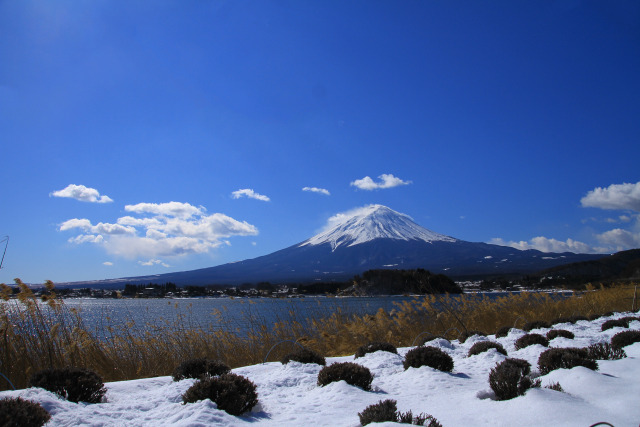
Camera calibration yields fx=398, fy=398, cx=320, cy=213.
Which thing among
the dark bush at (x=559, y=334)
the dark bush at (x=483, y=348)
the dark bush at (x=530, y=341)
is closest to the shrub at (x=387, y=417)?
the dark bush at (x=483, y=348)

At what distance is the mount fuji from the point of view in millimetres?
106438

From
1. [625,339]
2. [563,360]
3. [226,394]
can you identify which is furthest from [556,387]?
[625,339]

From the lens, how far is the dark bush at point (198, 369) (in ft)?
13.5

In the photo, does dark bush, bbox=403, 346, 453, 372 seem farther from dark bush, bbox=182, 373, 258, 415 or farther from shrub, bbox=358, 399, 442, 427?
dark bush, bbox=182, 373, 258, 415

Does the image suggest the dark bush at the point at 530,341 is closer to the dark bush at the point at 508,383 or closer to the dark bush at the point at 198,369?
the dark bush at the point at 508,383

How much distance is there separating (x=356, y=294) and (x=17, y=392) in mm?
7342

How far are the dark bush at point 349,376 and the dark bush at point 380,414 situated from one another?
4.03 feet

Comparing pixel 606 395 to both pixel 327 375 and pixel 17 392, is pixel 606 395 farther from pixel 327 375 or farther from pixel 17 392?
pixel 17 392

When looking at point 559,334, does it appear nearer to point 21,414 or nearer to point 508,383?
point 508,383

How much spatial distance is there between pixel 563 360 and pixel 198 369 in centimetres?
387

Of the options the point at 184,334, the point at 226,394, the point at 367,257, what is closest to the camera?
the point at 226,394

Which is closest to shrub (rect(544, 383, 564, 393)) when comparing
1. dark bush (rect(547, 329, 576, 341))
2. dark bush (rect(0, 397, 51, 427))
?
dark bush (rect(547, 329, 576, 341))

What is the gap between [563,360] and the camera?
167 inches

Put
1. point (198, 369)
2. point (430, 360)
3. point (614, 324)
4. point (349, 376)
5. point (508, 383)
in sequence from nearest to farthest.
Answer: point (508, 383), point (349, 376), point (198, 369), point (430, 360), point (614, 324)
